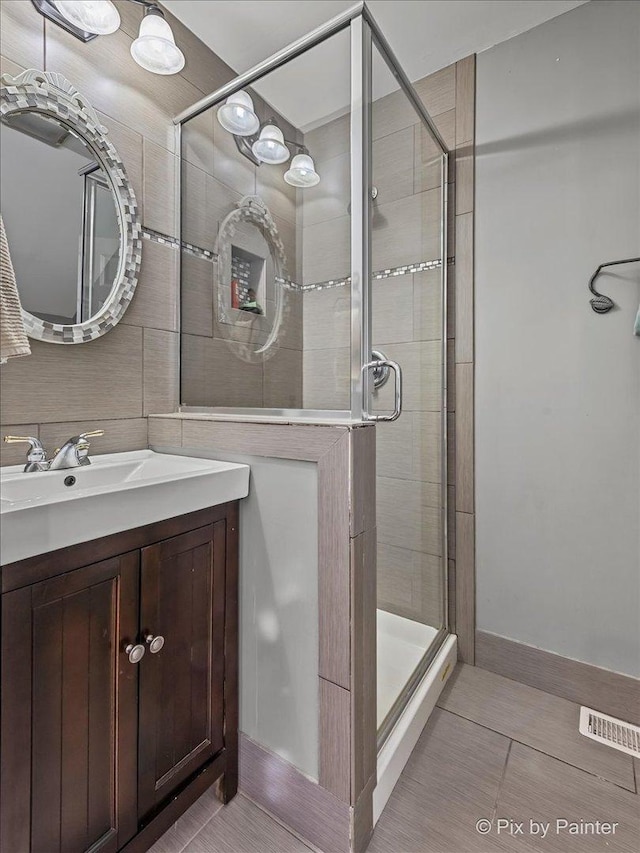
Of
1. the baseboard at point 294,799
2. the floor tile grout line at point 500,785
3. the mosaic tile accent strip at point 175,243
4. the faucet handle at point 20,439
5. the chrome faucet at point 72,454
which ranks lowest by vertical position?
the floor tile grout line at point 500,785

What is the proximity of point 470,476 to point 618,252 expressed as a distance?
0.97m

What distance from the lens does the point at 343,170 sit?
3.97ft

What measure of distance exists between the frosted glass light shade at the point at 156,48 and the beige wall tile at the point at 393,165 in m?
0.71

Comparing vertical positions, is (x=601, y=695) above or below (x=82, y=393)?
below

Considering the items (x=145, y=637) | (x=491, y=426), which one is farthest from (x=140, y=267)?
(x=491, y=426)

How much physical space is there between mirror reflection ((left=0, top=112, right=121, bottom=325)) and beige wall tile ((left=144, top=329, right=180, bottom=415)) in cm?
22

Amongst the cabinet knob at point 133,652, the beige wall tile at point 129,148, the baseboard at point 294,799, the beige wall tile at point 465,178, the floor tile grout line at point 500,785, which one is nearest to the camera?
the cabinet knob at point 133,652

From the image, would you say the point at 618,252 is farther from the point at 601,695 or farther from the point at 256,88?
the point at 601,695

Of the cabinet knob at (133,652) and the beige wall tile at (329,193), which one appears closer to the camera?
the cabinet knob at (133,652)

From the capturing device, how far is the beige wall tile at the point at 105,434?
4.04ft

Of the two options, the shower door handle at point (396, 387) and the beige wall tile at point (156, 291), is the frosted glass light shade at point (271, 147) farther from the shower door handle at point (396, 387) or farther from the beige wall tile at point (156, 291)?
the shower door handle at point (396, 387)

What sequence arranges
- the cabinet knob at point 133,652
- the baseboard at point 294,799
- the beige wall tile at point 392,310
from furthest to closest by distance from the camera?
the beige wall tile at point 392,310 < the baseboard at point 294,799 < the cabinet knob at point 133,652

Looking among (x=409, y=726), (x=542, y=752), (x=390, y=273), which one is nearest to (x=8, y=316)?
(x=390, y=273)

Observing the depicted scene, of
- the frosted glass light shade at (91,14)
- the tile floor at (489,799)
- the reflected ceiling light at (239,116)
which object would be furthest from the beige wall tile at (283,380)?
the tile floor at (489,799)
